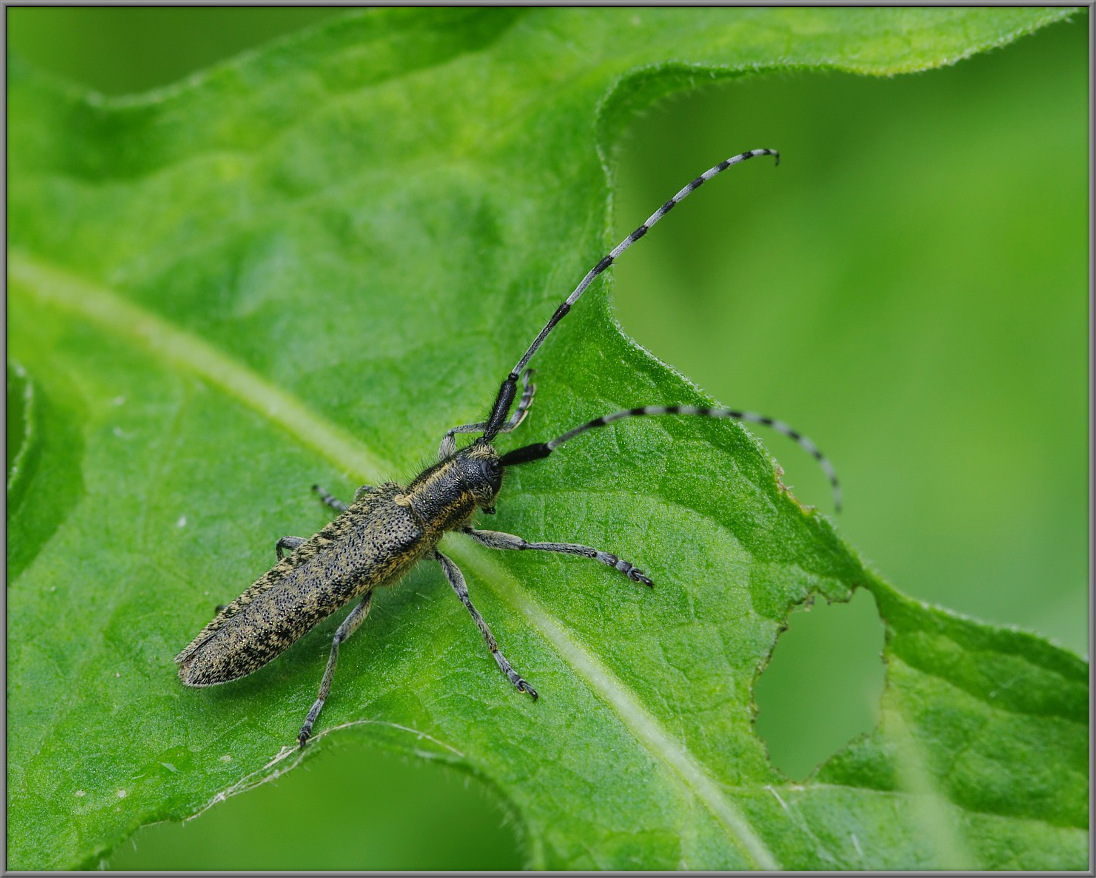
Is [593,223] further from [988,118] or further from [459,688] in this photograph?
[988,118]

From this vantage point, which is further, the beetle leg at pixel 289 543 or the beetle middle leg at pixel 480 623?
the beetle leg at pixel 289 543

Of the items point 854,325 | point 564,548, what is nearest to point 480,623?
point 564,548

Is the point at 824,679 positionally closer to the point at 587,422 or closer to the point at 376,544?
the point at 587,422

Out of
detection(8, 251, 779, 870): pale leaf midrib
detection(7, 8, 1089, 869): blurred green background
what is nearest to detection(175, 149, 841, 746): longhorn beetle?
detection(8, 251, 779, 870): pale leaf midrib

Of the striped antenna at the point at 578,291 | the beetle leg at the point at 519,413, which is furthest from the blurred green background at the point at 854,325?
the beetle leg at the point at 519,413

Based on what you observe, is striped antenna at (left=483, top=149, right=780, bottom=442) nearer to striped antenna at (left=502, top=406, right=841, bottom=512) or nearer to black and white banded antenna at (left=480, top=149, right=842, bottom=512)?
black and white banded antenna at (left=480, top=149, right=842, bottom=512)

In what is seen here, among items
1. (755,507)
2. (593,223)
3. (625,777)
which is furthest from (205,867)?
(593,223)

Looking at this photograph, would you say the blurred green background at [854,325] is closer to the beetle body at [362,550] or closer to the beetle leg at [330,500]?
the beetle body at [362,550]
